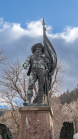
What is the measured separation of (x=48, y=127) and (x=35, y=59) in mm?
2369

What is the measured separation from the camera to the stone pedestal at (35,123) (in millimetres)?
4074

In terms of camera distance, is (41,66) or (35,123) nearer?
(35,123)

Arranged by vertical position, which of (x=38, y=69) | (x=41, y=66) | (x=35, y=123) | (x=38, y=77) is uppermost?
(x=41, y=66)

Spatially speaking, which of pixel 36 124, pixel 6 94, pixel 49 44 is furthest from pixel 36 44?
pixel 6 94

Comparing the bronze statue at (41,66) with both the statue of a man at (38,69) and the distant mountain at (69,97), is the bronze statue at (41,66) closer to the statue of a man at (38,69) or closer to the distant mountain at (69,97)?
the statue of a man at (38,69)

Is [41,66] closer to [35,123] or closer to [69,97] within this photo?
[35,123]

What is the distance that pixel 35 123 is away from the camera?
4.23 meters

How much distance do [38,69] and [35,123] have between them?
1.82m

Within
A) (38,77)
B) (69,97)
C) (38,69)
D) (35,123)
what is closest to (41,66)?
(38,69)

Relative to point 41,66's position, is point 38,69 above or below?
below

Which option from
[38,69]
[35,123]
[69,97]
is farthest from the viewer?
[69,97]

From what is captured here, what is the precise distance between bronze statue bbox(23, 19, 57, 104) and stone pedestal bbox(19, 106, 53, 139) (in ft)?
1.27

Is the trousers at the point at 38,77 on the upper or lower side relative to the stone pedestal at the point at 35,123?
upper

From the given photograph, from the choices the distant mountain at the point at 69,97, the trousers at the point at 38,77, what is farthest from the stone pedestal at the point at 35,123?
the distant mountain at the point at 69,97
